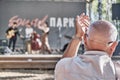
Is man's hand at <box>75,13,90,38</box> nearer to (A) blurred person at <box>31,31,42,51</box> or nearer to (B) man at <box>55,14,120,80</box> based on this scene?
(B) man at <box>55,14,120,80</box>

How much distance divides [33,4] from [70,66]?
23953mm

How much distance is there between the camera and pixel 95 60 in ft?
7.06

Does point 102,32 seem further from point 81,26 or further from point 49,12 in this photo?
point 49,12

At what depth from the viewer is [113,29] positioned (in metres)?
2.21

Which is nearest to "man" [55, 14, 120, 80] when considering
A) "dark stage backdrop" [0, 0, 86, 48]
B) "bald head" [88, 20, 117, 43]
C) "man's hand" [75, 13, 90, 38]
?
"bald head" [88, 20, 117, 43]

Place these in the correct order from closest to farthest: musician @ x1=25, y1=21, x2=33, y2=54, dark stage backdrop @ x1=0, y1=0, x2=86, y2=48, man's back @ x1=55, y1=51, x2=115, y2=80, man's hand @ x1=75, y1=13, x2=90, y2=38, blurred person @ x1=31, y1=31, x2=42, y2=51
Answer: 1. man's back @ x1=55, y1=51, x2=115, y2=80
2. man's hand @ x1=75, y1=13, x2=90, y2=38
3. blurred person @ x1=31, y1=31, x2=42, y2=51
4. musician @ x1=25, y1=21, x2=33, y2=54
5. dark stage backdrop @ x1=0, y1=0, x2=86, y2=48

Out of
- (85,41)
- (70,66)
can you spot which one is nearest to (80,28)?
(85,41)

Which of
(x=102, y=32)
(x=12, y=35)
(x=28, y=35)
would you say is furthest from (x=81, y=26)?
(x=28, y=35)

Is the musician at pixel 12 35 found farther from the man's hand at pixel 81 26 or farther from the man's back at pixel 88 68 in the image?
the man's back at pixel 88 68

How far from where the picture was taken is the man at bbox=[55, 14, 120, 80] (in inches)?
83.0

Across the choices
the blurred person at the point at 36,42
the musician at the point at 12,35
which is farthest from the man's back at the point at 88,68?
the musician at the point at 12,35

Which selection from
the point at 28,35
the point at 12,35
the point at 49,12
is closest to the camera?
the point at 12,35

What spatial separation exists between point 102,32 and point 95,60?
138 mm

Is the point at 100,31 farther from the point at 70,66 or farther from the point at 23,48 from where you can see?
the point at 23,48
